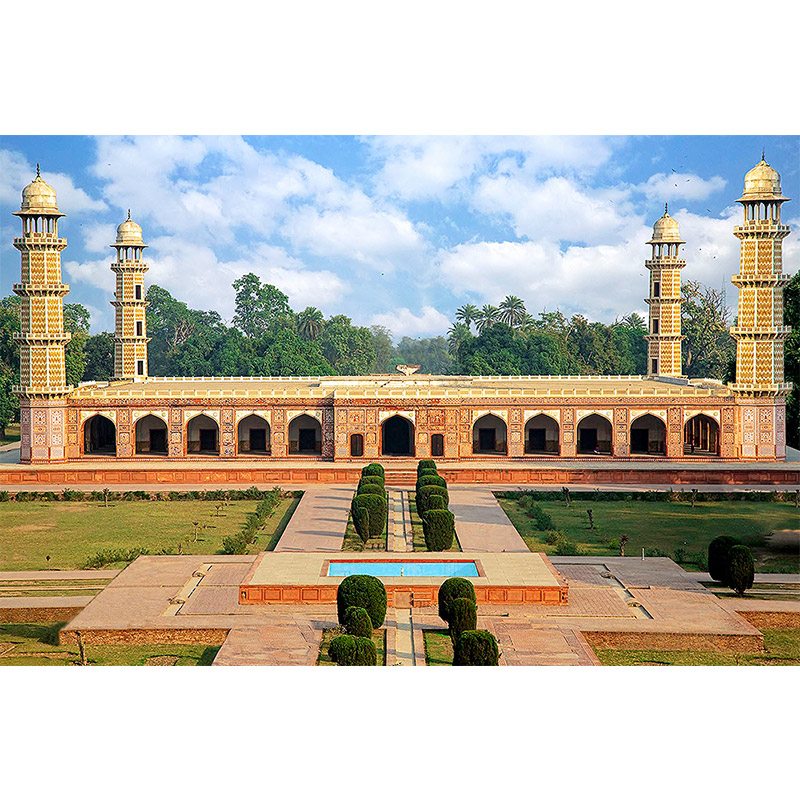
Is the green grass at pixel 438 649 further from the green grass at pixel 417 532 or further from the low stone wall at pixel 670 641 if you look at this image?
the green grass at pixel 417 532

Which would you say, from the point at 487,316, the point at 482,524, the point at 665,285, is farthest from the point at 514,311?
the point at 482,524

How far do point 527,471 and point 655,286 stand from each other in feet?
39.5

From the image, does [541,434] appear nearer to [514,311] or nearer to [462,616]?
[462,616]

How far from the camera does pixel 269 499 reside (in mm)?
25750

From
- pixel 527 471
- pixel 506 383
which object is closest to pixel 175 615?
pixel 527 471

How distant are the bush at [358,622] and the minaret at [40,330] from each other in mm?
18354

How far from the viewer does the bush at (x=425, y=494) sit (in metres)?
21.7

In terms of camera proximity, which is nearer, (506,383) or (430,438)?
(430,438)

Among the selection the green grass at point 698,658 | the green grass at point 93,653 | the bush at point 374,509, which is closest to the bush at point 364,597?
the green grass at point 93,653

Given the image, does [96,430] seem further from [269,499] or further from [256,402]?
[269,499]

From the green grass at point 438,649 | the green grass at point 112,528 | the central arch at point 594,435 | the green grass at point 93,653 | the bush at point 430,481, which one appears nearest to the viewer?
the green grass at point 438,649

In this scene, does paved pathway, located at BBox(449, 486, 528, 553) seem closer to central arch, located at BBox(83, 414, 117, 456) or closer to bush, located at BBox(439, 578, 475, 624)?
bush, located at BBox(439, 578, 475, 624)

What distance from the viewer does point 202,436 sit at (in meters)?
33.2

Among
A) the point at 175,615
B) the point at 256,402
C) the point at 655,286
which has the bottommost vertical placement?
the point at 175,615
